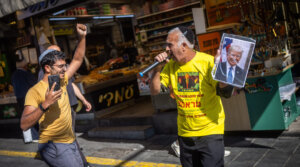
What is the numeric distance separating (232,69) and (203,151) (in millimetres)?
861

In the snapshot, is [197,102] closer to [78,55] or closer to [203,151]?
[203,151]

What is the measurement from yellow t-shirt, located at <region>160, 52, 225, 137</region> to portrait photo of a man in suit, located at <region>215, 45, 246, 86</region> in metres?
0.33

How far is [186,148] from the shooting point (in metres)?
2.80

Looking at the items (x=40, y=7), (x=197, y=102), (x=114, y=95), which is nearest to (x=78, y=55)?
(x=197, y=102)

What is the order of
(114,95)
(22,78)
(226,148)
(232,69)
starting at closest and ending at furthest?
(232,69) → (226,148) → (22,78) → (114,95)

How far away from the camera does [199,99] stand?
8.87ft

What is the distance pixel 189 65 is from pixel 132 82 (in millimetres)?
6285

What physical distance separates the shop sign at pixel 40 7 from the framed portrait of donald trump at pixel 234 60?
4545 mm

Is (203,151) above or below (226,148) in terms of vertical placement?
above

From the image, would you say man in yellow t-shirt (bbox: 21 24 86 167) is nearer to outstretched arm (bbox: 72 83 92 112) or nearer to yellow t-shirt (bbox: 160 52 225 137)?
outstretched arm (bbox: 72 83 92 112)

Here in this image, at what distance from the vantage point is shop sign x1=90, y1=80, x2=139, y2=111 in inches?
306

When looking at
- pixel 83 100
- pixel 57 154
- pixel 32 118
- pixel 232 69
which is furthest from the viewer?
pixel 83 100

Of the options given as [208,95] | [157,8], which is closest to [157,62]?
[208,95]

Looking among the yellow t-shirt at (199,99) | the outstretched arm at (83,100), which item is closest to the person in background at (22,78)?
the outstretched arm at (83,100)
